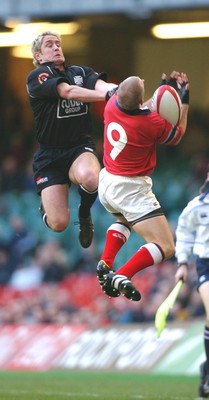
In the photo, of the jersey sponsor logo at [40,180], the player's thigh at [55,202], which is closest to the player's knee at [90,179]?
the player's thigh at [55,202]

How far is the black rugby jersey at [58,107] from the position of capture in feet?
41.7

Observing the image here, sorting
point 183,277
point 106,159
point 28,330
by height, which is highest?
point 106,159

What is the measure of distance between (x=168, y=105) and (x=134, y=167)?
67 centimetres

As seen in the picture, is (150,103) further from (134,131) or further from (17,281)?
(17,281)

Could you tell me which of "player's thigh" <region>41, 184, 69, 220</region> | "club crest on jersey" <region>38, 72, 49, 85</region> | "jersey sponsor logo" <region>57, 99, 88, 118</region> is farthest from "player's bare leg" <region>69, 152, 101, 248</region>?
"club crest on jersey" <region>38, 72, 49, 85</region>

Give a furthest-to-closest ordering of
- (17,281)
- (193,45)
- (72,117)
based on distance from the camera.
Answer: (193,45) < (17,281) < (72,117)

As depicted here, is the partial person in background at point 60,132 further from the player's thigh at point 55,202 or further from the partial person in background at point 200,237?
the partial person in background at point 200,237

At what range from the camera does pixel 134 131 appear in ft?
39.3

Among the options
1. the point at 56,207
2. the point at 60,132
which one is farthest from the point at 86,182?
the point at 60,132

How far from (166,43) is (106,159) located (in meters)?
12.5

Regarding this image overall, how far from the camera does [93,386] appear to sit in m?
15.9

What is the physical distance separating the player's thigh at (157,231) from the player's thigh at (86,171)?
2.82 ft

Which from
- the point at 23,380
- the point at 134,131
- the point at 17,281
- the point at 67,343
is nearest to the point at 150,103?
the point at 134,131

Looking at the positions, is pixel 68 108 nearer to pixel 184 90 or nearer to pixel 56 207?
pixel 56 207
